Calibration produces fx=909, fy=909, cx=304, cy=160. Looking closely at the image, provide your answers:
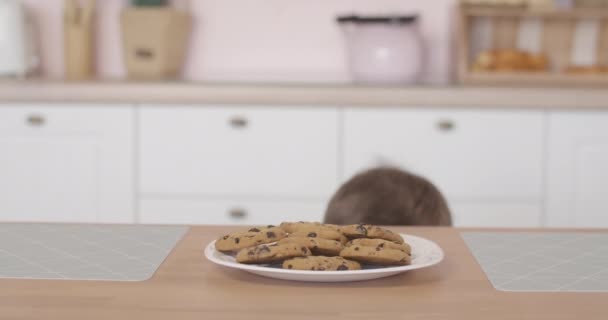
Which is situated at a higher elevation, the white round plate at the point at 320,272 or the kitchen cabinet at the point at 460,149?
the white round plate at the point at 320,272

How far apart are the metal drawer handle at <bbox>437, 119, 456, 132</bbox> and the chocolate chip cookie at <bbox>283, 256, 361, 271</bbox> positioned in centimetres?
174

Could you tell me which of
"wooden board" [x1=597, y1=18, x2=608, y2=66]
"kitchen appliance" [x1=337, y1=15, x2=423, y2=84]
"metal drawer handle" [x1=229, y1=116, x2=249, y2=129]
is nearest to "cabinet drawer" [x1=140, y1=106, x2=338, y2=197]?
"metal drawer handle" [x1=229, y1=116, x2=249, y2=129]

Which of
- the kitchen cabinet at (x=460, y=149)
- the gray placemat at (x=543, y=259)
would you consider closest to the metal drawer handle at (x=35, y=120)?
the kitchen cabinet at (x=460, y=149)

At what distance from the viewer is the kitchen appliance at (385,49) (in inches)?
112

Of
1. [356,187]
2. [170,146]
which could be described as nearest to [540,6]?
[170,146]

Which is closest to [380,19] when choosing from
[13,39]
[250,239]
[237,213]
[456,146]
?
[456,146]

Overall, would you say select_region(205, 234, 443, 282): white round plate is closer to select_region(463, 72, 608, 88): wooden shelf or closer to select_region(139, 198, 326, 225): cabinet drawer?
select_region(139, 198, 326, 225): cabinet drawer

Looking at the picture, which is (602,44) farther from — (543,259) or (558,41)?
(543,259)

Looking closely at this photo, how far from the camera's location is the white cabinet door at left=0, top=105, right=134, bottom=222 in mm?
2727

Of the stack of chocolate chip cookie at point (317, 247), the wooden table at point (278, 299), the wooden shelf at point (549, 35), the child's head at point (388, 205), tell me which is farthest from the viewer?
the wooden shelf at point (549, 35)

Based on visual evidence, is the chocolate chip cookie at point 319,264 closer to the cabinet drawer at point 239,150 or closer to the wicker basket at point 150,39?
the cabinet drawer at point 239,150

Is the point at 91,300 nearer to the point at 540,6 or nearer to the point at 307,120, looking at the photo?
the point at 307,120

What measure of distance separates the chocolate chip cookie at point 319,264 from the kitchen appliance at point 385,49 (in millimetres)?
1929

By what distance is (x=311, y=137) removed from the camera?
2689 mm
